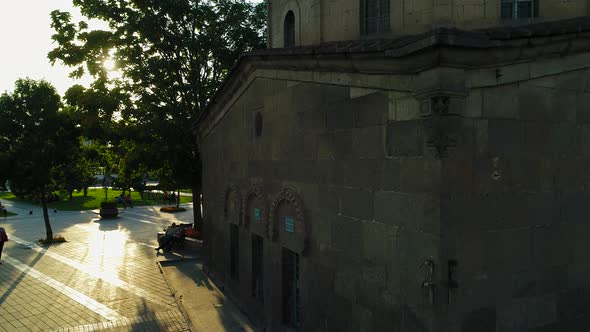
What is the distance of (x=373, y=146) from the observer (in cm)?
594

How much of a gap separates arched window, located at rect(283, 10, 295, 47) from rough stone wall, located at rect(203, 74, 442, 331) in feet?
8.42

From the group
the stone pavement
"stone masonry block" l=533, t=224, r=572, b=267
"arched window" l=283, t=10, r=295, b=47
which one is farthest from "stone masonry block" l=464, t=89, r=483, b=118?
the stone pavement

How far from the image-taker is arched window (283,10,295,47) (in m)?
11.8

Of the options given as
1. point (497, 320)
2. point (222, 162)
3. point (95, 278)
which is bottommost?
point (95, 278)

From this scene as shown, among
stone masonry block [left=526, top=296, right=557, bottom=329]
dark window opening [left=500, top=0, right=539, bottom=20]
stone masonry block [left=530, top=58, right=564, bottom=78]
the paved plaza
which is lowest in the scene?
the paved plaza

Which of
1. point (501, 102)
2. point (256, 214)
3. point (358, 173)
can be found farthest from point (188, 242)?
point (501, 102)

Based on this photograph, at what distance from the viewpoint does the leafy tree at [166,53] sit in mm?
18141

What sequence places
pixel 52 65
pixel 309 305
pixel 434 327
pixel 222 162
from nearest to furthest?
pixel 434 327
pixel 309 305
pixel 222 162
pixel 52 65

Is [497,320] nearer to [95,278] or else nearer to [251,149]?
[251,149]

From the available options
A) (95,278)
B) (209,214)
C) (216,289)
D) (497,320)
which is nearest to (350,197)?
(497,320)

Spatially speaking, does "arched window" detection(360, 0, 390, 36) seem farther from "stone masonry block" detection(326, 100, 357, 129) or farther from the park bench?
the park bench

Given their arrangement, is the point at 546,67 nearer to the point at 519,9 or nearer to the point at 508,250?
the point at 508,250

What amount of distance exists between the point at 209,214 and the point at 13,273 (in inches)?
341

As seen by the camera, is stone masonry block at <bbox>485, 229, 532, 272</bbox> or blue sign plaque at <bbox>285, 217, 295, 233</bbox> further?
blue sign plaque at <bbox>285, 217, 295, 233</bbox>
